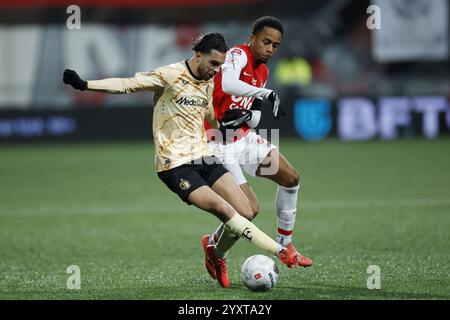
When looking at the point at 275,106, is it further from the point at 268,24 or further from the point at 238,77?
the point at 268,24

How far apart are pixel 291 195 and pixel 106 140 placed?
14212 mm

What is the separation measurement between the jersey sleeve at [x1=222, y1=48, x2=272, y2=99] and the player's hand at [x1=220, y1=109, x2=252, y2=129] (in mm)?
246

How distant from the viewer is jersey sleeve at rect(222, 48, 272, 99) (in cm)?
707

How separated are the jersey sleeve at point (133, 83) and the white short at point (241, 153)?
105 cm

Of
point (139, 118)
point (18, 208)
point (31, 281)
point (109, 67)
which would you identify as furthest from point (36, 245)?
point (109, 67)

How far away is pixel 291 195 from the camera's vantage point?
787 cm

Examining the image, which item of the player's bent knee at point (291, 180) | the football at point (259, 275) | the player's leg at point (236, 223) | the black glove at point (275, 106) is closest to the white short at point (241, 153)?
the player's bent knee at point (291, 180)

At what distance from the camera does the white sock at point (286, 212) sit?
7.86 meters

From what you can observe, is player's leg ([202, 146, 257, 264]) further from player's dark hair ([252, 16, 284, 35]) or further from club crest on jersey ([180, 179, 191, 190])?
player's dark hair ([252, 16, 284, 35])

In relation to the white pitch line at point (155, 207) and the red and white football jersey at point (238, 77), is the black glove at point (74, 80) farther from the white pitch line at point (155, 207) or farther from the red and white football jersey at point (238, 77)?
the white pitch line at point (155, 207)

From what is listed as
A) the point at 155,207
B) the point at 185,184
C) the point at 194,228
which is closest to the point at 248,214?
the point at 185,184

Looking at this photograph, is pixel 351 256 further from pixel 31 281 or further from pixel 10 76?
pixel 10 76

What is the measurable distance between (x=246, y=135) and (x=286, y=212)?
0.78 m

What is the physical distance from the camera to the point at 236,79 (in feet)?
23.6
